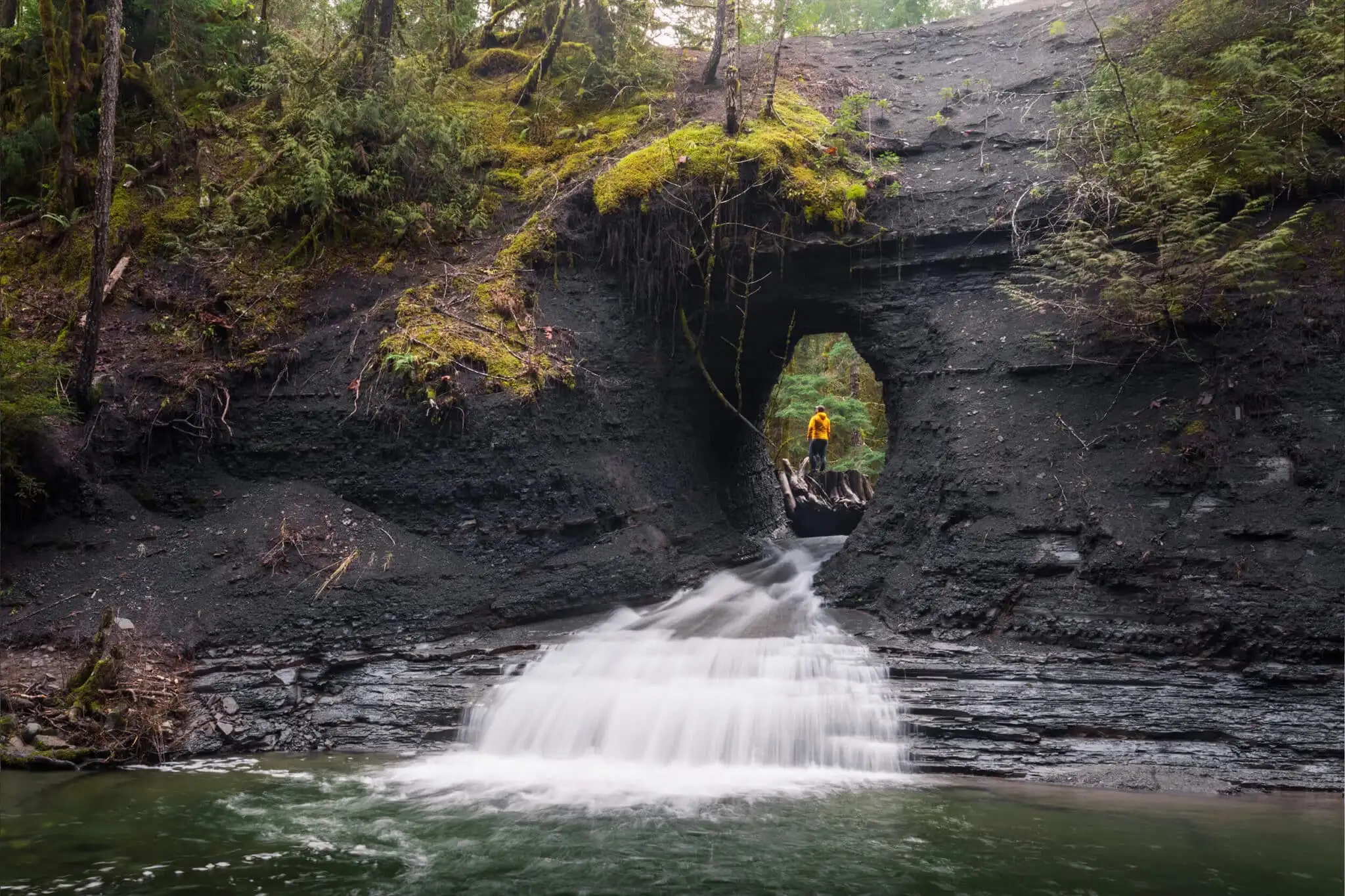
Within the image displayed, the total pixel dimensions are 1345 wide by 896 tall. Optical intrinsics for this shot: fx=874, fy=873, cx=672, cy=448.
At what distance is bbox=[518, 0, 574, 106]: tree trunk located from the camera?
13.8 metres

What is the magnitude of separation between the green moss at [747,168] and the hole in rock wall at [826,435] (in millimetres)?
3898

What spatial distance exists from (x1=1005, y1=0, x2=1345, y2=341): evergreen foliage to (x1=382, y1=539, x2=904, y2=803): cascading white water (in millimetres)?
4470

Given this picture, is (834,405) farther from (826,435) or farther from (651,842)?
(651,842)

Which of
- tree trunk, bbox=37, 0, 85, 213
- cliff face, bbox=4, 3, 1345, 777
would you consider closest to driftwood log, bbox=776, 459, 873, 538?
cliff face, bbox=4, 3, 1345, 777

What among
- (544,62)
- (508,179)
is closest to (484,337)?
→ (508,179)

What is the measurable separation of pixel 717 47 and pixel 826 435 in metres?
7.05

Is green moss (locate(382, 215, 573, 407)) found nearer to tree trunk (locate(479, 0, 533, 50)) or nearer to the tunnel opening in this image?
the tunnel opening

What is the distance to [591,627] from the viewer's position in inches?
365

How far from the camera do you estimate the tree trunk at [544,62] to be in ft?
45.1

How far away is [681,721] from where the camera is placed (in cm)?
754

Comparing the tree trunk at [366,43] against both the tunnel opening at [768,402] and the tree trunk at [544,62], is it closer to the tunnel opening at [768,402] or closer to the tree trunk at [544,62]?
the tree trunk at [544,62]

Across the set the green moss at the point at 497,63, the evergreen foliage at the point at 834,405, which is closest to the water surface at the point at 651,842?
the green moss at the point at 497,63

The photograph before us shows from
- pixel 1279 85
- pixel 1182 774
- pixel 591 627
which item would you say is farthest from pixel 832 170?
pixel 1182 774

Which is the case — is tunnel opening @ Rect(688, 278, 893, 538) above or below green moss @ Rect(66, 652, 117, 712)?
above
